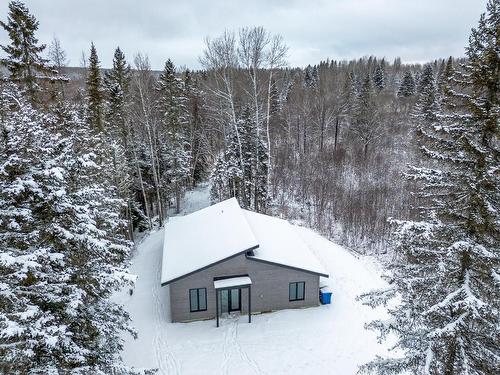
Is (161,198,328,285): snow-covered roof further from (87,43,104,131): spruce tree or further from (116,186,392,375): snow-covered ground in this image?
(87,43,104,131): spruce tree

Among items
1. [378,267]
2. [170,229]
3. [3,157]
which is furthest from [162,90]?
[3,157]

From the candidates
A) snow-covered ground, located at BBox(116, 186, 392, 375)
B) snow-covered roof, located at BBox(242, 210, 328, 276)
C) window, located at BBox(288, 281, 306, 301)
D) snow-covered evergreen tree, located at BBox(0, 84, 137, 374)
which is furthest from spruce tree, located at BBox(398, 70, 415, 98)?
snow-covered evergreen tree, located at BBox(0, 84, 137, 374)

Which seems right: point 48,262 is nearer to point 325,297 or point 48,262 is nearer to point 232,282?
point 232,282

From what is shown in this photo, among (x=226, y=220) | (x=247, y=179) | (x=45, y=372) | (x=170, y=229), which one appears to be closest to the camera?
(x=45, y=372)

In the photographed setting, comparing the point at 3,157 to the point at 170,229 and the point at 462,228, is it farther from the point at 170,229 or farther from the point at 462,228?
the point at 170,229

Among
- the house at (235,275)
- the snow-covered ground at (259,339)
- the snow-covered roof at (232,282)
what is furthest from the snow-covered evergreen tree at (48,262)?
the house at (235,275)
